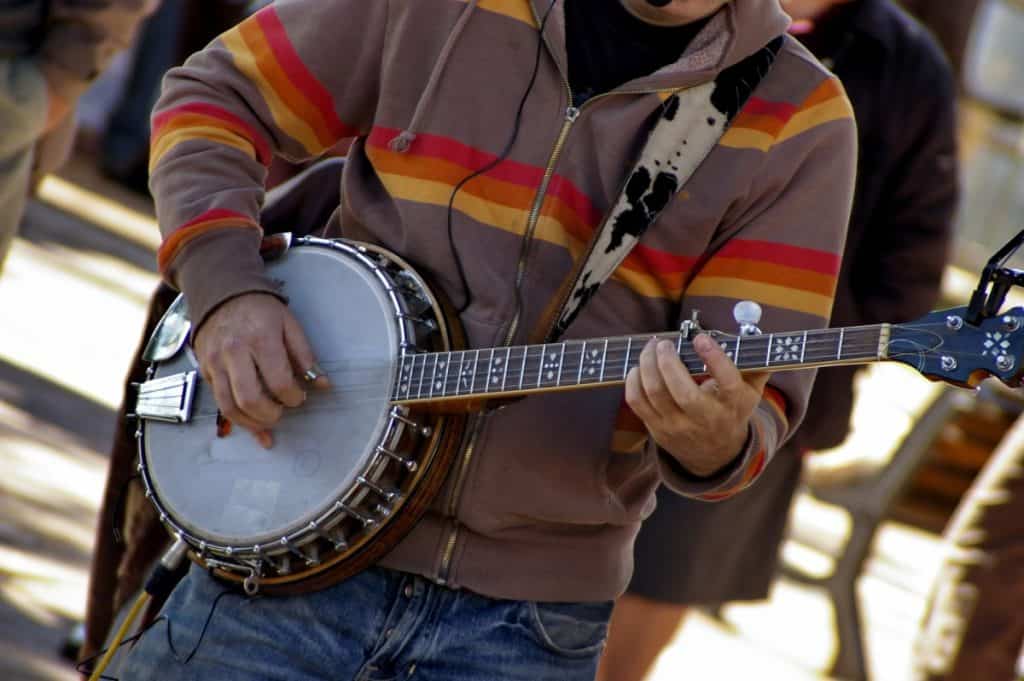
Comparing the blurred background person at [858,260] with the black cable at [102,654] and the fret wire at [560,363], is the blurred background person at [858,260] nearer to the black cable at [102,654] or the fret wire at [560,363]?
the black cable at [102,654]

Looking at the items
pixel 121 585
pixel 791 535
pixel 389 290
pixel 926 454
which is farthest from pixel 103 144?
pixel 389 290

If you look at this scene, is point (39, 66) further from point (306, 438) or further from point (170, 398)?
point (306, 438)

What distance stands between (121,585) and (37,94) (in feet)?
3.96

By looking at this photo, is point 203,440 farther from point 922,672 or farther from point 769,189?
point 922,672

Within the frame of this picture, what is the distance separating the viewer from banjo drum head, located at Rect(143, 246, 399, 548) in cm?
242

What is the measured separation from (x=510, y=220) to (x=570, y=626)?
610 millimetres

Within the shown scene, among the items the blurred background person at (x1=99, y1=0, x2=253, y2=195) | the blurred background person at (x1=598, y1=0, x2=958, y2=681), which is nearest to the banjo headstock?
the blurred background person at (x1=598, y1=0, x2=958, y2=681)

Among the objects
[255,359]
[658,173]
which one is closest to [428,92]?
[658,173]

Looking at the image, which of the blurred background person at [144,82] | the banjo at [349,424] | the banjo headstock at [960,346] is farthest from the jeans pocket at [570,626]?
the blurred background person at [144,82]

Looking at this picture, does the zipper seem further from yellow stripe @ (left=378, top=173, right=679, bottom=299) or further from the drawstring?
the drawstring

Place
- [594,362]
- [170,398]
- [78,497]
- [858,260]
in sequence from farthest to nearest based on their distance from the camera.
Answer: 1. [78,497]
2. [858,260]
3. [170,398]
4. [594,362]

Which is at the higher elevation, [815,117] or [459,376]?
[815,117]

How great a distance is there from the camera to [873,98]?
12.9ft

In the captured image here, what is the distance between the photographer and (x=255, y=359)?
8.02 feet
